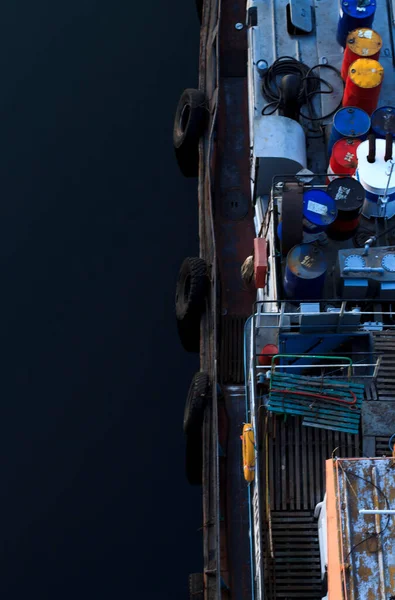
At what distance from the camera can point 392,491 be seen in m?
19.3

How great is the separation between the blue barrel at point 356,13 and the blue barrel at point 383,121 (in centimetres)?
543

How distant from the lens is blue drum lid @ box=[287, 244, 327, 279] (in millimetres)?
26047

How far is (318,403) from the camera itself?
2462 centimetres

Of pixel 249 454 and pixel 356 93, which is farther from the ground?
pixel 356 93

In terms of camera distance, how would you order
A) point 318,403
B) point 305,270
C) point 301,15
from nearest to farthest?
point 318,403 < point 305,270 < point 301,15

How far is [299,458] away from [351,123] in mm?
13176

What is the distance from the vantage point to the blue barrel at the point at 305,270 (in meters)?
26.0

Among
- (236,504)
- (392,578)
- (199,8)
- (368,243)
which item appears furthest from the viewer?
(199,8)

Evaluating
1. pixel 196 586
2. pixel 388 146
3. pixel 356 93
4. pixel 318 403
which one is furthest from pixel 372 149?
pixel 196 586

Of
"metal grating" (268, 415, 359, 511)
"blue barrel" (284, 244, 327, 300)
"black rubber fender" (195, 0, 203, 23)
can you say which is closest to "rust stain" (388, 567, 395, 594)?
"metal grating" (268, 415, 359, 511)

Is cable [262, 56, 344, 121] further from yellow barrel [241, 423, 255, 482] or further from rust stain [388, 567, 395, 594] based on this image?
rust stain [388, 567, 395, 594]

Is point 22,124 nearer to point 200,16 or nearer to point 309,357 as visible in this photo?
point 200,16

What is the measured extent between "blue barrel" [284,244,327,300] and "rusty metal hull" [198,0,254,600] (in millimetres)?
5585

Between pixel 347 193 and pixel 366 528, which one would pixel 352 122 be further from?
pixel 366 528
